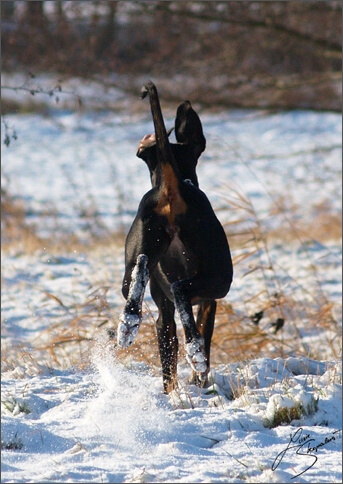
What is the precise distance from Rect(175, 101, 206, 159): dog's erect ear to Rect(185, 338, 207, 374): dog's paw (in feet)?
3.17

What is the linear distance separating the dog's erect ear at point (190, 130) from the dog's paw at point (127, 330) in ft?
3.05

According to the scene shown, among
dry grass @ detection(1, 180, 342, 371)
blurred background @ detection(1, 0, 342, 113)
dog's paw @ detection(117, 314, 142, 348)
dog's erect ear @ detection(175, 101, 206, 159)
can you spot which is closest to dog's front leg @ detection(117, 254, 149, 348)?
dog's paw @ detection(117, 314, 142, 348)

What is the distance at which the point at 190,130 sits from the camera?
354cm

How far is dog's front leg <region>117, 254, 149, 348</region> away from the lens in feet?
9.73

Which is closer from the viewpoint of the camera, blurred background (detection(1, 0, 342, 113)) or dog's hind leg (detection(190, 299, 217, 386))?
dog's hind leg (detection(190, 299, 217, 386))

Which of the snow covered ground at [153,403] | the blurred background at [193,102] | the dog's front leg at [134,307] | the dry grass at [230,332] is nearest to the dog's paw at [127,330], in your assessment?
the dog's front leg at [134,307]

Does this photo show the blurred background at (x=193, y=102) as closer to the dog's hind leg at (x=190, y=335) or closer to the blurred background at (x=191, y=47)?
the blurred background at (x=191, y=47)

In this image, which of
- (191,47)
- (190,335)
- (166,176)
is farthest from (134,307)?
(191,47)

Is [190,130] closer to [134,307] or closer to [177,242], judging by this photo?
[177,242]

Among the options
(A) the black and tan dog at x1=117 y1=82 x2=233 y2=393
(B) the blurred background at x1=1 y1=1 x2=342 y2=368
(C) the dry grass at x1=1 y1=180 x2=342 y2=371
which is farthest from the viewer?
(B) the blurred background at x1=1 y1=1 x2=342 y2=368

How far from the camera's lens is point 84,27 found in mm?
8922

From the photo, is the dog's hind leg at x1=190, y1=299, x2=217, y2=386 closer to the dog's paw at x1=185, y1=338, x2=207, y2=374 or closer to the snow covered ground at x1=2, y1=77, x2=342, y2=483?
the snow covered ground at x1=2, y1=77, x2=342, y2=483

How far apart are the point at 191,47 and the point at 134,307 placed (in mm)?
6139

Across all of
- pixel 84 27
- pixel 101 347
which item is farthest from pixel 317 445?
pixel 84 27
